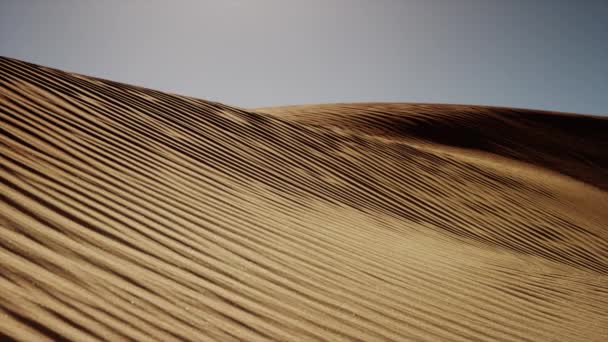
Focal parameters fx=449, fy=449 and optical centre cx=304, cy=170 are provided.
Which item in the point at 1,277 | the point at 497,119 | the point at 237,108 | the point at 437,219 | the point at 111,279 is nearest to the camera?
the point at 1,277

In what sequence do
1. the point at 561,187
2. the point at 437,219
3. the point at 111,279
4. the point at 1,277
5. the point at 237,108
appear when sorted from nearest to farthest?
the point at 1,277 < the point at 111,279 < the point at 437,219 < the point at 237,108 < the point at 561,187

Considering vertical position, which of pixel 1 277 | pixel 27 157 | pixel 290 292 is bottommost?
pixel 290 292

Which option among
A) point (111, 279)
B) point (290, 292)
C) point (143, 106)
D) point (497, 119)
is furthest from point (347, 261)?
point (497, 119)

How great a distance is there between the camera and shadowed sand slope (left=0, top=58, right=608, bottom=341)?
7.04 feet

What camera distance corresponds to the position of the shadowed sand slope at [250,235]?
2.14 meters

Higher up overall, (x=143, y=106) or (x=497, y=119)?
(x=497, y=119)

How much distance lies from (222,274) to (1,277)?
110cm

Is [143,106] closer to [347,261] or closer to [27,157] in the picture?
[27,157]

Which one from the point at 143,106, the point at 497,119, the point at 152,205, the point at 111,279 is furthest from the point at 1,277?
the point at 497,119

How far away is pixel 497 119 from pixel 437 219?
1108cm

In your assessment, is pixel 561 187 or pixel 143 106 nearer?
pixel 143 106

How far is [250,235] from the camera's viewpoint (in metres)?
3.28

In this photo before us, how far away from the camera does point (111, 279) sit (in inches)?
86.2

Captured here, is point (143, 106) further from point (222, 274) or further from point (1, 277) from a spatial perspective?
point (1, 277)
